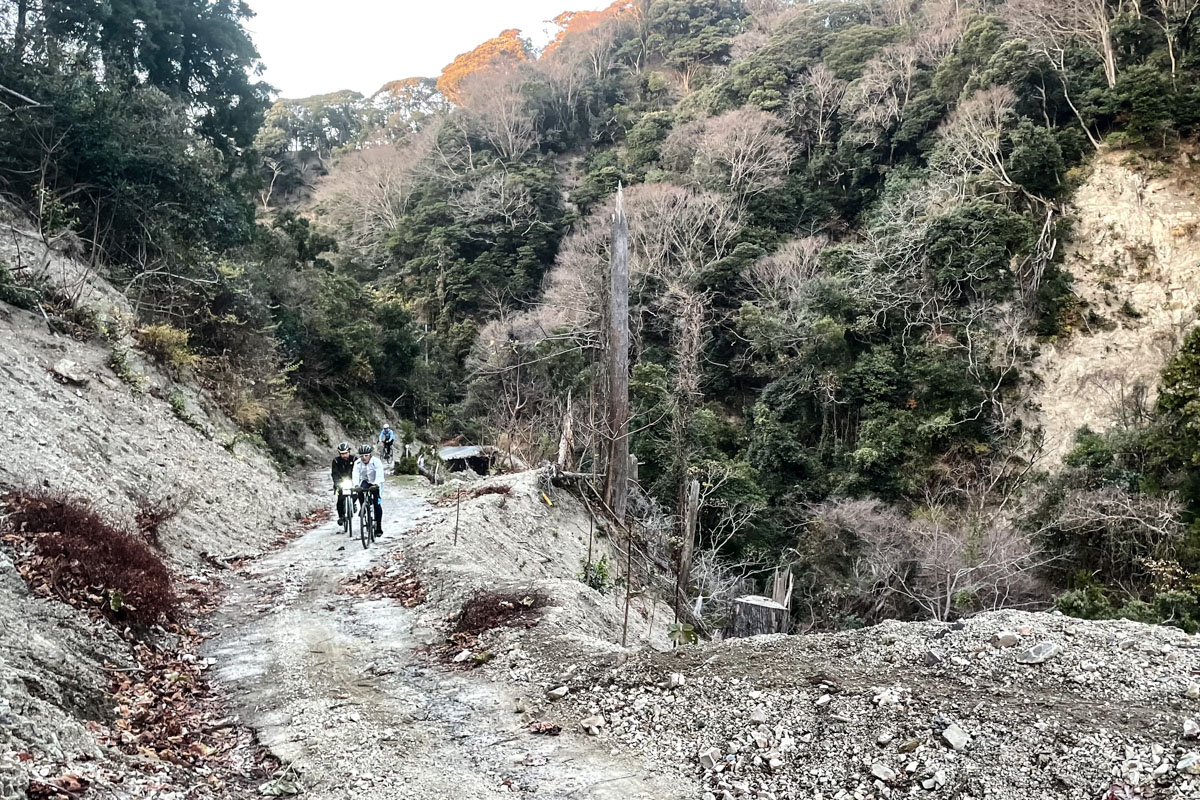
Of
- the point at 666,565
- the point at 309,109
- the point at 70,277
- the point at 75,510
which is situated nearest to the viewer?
the point at 75,510

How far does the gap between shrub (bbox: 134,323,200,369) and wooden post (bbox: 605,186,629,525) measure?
9.57m

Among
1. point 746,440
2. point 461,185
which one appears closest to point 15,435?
point 746,440

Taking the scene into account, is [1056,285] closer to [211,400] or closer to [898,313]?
[898,313]

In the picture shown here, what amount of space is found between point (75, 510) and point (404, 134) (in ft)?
199

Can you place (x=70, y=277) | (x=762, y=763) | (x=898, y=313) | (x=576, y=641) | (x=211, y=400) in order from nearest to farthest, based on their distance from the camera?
(x=762, y=763)
(x=576, y=641)
(x=70, y=277)
(x=211, y=400)
(x=898, y=313)

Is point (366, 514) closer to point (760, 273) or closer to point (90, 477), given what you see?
point (90, 477)

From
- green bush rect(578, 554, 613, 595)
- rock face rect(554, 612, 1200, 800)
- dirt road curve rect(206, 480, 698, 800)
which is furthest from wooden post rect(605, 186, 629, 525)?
rock face rect(554, 612, 1200, 800)

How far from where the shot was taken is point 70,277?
14.7 metres

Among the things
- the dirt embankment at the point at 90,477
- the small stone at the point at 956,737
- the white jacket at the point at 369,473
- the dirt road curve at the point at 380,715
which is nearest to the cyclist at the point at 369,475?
the white jacket at the point at 369,473

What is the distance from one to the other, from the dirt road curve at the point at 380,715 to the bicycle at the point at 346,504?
3.28 meters

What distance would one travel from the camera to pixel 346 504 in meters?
11.3

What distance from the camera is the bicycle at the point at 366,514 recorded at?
10570mm

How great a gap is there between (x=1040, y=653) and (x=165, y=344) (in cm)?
1640

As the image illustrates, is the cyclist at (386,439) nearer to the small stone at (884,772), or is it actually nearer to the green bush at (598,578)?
the green bush at (598,578)
